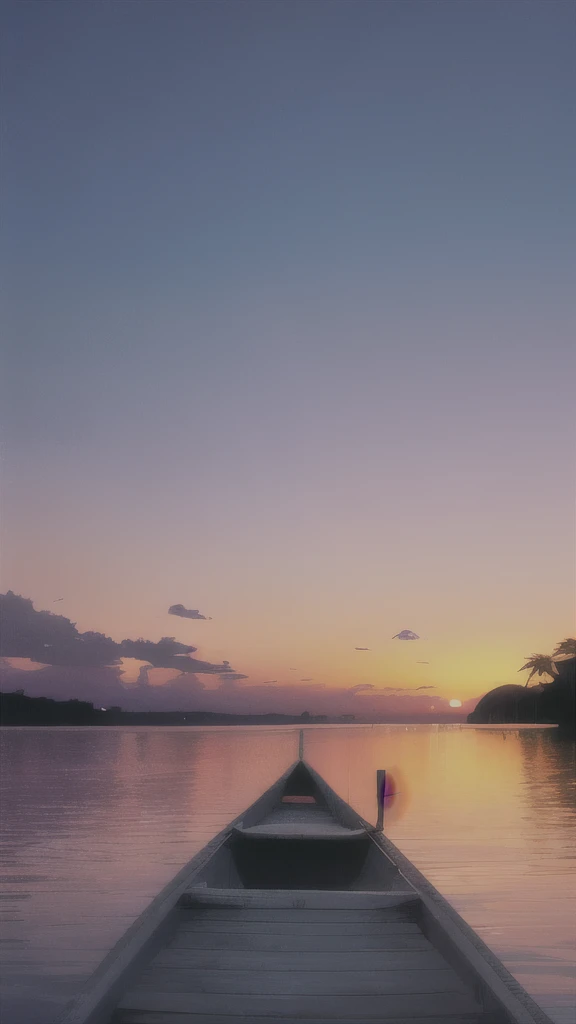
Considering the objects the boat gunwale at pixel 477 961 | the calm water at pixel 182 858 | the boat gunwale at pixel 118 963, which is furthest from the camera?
the calm water at pixel 182 858

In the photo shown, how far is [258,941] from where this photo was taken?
22.4 ft

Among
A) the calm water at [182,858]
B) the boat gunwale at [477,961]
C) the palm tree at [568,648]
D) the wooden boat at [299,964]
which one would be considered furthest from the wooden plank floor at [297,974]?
the palm tree at [568,648]

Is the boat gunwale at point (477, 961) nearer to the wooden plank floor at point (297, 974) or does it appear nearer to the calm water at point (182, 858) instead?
the wooden plank floor at point (297, 974)

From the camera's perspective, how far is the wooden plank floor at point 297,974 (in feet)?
17.7

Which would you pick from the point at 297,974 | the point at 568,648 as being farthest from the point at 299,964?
the point at 568,648

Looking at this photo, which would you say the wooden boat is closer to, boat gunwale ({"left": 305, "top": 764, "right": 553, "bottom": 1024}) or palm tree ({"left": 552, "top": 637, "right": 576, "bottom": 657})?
boat gunwale ({"left": 305, "top": 764, "right": 553, "bottom": 1024})

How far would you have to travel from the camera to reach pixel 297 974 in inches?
243

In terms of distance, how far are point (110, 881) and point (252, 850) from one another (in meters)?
5.77

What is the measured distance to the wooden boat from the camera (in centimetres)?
529

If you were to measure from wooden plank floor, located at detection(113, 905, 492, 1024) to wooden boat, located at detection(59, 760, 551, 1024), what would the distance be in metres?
0.01

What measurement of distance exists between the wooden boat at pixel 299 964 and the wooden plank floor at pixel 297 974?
0.03ft

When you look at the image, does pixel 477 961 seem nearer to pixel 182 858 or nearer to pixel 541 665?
pixel 182 858

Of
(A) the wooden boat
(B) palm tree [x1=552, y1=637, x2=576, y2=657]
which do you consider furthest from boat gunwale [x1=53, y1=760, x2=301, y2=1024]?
(B) palm tree [x1=552, y1=637, x2=576, y2=657]

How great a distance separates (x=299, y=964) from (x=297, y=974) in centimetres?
20
